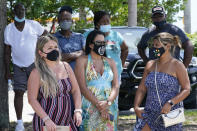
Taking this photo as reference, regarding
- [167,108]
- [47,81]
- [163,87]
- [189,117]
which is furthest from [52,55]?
[189,117]

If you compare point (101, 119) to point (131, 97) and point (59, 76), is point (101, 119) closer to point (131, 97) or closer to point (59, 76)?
point (59, 76)

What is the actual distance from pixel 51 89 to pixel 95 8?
34.8 feet

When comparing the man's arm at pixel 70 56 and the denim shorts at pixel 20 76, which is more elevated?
the man's arm at pixel 70 56

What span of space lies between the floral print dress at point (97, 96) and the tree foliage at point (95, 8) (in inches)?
148

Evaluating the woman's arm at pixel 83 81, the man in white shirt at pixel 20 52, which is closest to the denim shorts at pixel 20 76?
the man in white shirt at pixel 20 52

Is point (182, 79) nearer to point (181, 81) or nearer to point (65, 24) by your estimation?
point (181, 81)

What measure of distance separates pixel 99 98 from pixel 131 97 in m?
3.69

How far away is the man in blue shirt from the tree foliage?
7.99ft

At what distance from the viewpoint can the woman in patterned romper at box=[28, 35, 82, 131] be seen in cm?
A: 457

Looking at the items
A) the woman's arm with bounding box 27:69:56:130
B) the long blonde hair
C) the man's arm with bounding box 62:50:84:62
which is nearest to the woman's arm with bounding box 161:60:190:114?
the long blonde hair

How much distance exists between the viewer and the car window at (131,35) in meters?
9.47

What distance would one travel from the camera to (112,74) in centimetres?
531

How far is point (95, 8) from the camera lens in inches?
589

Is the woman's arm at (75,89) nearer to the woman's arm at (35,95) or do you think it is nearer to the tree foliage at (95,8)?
the woman's arm at (35,95)
